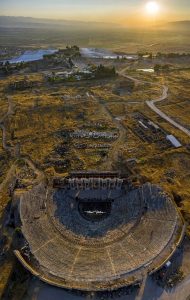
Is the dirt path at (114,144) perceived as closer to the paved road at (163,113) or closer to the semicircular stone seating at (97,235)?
the semicircular stone seating at (97,235)

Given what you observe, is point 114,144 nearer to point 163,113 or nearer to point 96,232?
point 163,113

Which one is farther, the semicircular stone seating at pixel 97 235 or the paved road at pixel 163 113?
the paved road at pixel 163 113

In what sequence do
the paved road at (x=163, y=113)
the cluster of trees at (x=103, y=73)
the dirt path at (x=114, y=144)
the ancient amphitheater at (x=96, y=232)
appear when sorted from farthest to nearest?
the cluster of trees at (x=103, y=73), the paved road at (x=163, y=113), the dirt path at (x=114, y=144), the ancient amphitheater at (x=96, y=232)

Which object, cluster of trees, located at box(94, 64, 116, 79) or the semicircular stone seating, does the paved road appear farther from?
the semicircular stone seating

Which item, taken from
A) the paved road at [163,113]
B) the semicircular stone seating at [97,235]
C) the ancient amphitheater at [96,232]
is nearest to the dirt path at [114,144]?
the ancient amphitheater at [96,232]

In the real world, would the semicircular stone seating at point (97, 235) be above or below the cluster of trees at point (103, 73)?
below

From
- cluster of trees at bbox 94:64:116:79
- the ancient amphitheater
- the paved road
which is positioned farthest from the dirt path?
cluster of trees at bbox 94:64:116:79

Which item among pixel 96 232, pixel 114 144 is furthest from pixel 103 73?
pixel 96 232

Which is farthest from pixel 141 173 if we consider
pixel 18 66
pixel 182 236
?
pixel 18 66

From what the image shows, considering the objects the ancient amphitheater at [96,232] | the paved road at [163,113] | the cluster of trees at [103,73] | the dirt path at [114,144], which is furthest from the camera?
the cluster of trees at [103,73]
